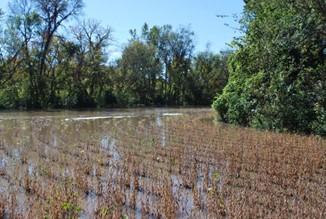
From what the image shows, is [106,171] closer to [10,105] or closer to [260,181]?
[260,181]

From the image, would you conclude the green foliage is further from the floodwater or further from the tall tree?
the tall tree

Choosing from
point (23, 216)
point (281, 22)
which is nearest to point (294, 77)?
point (281, 22)

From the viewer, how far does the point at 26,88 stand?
38.4m

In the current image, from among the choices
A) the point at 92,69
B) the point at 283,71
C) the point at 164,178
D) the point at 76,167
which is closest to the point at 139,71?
the point at 92,69

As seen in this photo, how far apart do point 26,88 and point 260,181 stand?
117ft

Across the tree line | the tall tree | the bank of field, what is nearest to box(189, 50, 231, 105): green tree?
the tree line

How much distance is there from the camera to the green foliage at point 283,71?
1278 cm

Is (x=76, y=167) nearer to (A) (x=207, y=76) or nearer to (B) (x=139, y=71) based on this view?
(B) (x=139, y=71)

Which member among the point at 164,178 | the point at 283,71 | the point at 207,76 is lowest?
the point at 164,178

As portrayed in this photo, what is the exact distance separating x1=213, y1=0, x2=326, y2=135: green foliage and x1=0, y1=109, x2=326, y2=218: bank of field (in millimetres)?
2719

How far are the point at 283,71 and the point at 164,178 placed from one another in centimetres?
1028

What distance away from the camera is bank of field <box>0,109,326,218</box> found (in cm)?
527

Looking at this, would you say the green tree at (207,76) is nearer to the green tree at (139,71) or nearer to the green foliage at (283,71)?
the green tree at (139,71)

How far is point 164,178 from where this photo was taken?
721cm
